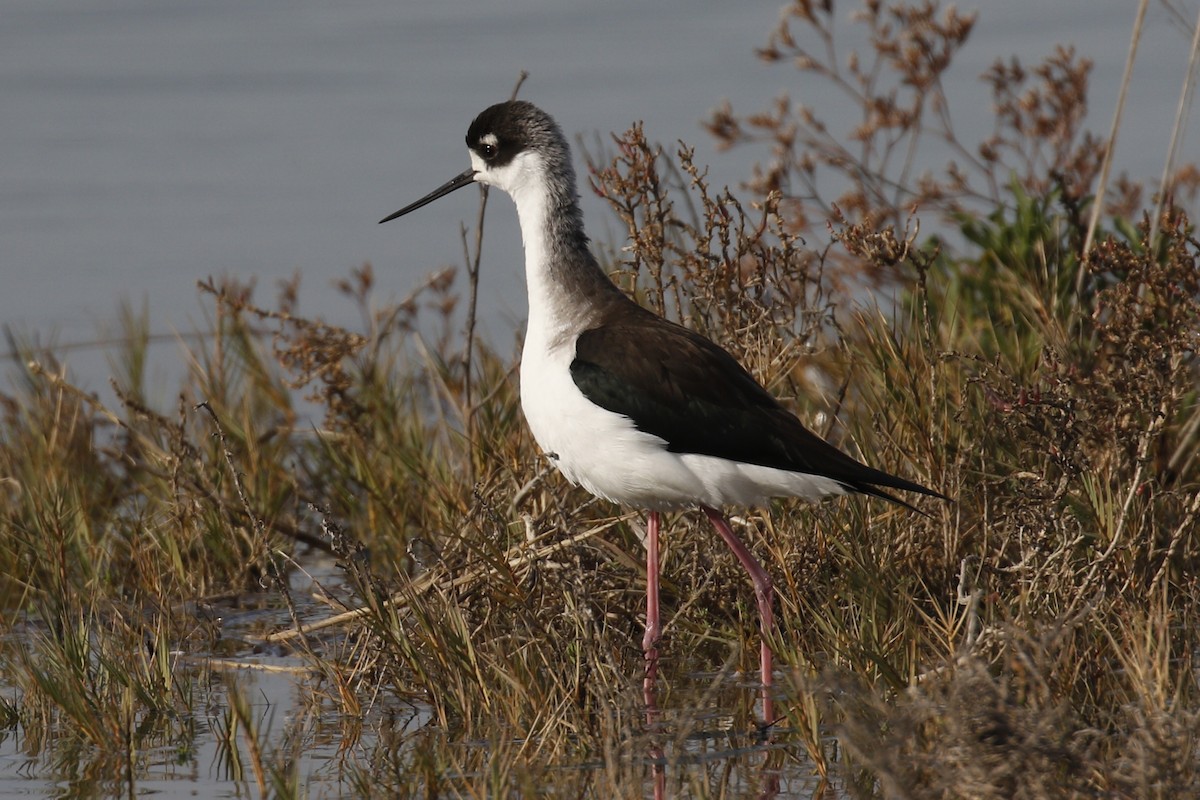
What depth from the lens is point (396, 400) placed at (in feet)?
22.3

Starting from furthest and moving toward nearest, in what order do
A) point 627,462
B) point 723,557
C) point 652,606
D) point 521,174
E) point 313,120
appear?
1. point 313,120
2. point 521,174
3. point 723,557
4. point 652,606
5. point 627,462

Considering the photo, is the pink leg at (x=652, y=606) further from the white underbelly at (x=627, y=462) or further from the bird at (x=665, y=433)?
the white underbelly at (x=627, y=462)

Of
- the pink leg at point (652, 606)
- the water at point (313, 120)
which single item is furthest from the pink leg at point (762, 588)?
the water at point (313, 120)

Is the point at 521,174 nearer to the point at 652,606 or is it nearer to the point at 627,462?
the point at 627,462

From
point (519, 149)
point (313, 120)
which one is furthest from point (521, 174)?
point (313, 120)

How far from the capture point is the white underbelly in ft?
15.4

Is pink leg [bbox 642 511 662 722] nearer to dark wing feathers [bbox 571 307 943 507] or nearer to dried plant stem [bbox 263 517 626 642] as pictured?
dried plant stem [bbox 263 517 626 642]

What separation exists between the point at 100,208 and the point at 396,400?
605 centimetres

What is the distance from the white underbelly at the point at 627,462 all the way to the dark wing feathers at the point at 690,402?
→ 1.1 inches

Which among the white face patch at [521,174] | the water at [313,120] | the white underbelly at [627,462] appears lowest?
the white underbelly at [627,462]

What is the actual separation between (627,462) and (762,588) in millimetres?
531

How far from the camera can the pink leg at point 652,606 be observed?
15.2 ft

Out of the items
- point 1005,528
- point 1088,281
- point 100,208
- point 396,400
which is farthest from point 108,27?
point 1005,528

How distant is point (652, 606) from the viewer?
4.83 m
